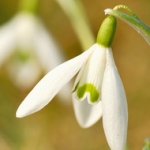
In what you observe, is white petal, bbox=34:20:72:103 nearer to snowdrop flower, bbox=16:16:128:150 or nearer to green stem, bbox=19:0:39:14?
green stem, bbox=19:0:39:14

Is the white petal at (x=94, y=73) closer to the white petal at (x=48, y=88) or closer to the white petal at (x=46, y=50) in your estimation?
the white petal at (x=48, y=88)

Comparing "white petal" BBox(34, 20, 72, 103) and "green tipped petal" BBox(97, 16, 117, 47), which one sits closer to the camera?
"green tipped petal" BBox(97, 16, 117, 47)

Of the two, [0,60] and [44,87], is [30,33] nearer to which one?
[0,60]

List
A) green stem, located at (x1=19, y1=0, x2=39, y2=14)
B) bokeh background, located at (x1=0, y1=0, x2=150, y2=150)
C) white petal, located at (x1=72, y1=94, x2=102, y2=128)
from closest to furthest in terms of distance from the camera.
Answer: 1. white petal, located at (x1=72, y1=94, x2=102, y2=128)
2. green stem, located at (x1=19, y1=0, x2=39, y2=14)
3. bokeh background, located at (x1=0, y1=0, x2=150, y2=150)

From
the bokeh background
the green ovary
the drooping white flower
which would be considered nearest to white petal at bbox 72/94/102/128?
the green ovary

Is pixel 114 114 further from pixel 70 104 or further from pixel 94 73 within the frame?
pixel 70 104

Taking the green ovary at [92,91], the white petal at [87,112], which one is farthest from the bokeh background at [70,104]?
the green ovary at [92,91]

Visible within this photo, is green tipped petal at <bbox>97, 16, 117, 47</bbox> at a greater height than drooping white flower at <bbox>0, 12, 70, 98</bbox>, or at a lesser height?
lesser

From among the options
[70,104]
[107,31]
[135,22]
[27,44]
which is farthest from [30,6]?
[70,104]
